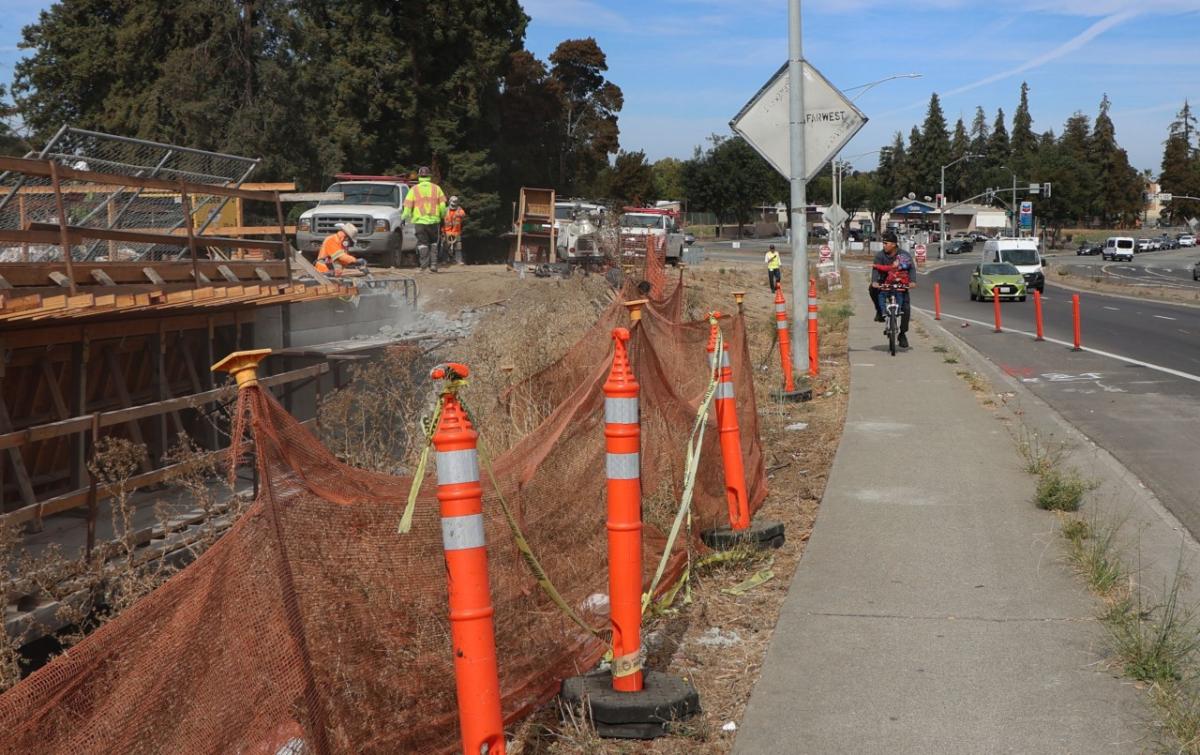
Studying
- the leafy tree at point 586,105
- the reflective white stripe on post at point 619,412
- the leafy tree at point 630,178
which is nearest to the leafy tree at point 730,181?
the leafy tree at point 630,178

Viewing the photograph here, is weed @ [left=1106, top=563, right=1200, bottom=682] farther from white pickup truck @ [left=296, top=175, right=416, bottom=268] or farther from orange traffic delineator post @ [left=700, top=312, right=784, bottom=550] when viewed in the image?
white pickup truck @ [left=296, top=175, right=416, bottom=268]

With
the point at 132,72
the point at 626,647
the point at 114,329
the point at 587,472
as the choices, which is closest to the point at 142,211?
the point at 114,329

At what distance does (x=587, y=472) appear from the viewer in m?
5.16

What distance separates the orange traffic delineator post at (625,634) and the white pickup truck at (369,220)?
1991 cm

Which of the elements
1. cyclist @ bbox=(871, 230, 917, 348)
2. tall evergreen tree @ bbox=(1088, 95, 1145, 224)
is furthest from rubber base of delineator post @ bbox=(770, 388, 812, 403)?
tall evergreen tree @ bbox=(1088, 95, 1145, 224)

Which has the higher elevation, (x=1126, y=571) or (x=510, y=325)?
(x=510, y=325)

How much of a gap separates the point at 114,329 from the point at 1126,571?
864 centimetres

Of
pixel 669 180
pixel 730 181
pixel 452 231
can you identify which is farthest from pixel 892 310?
pixel 669 180

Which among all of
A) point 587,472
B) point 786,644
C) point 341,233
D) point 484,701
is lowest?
point 786,644

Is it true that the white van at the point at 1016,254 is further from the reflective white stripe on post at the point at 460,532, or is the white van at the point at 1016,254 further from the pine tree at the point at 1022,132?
the pine tree at the point at 1022,132

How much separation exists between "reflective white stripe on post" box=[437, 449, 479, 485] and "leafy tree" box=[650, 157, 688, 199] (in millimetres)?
121461

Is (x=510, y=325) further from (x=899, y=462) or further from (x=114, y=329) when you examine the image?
(x=899, y=462)

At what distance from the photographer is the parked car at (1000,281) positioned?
3753 centimetres

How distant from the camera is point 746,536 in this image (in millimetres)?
6637
